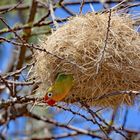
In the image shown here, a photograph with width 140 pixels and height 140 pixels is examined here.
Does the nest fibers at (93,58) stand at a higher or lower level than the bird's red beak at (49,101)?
higher

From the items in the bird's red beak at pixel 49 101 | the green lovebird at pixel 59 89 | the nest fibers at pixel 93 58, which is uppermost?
the nest fibers at pixel 93 58

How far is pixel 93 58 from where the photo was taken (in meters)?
1.90

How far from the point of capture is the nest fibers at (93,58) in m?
1.90

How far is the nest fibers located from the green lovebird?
2 cm

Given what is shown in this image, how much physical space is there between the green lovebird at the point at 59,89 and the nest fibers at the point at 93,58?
0.02 meters

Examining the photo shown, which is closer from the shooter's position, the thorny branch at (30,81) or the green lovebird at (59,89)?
the green lovebird at (59,89)

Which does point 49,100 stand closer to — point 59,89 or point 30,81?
point 59,89

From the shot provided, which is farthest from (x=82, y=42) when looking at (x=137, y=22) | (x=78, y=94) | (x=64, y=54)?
(x=137, y=22)

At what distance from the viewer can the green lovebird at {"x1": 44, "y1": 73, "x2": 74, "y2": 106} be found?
1916mm

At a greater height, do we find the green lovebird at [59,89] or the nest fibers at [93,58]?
the nest fibers at [93,58]

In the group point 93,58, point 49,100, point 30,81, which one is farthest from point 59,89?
point 30,81

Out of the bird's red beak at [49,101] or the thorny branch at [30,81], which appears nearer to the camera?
the bird's red beak at [49,101]

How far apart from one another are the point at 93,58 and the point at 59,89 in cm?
17

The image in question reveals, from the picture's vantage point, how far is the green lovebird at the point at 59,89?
1916mm
